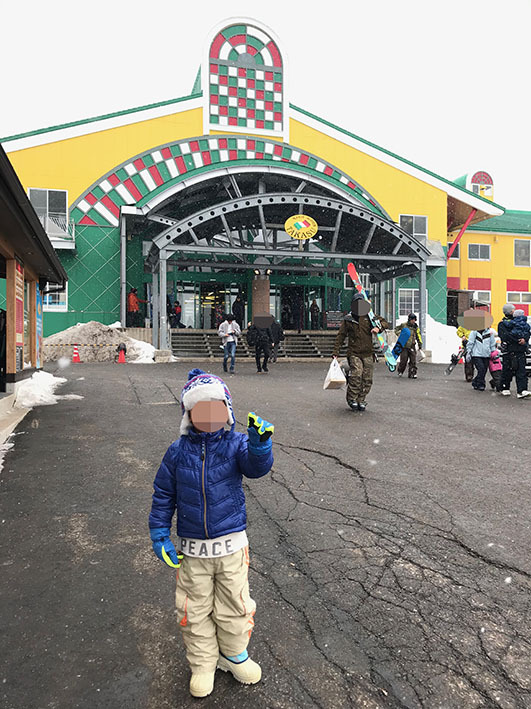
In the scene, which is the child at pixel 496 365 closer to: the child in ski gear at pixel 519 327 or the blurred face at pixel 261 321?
the child in ski gear at pixel 519 327

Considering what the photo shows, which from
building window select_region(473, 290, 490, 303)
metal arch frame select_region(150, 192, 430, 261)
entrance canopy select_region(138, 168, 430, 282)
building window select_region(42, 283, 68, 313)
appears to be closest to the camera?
metal arch frame select_region(150, 192, 430, 261)

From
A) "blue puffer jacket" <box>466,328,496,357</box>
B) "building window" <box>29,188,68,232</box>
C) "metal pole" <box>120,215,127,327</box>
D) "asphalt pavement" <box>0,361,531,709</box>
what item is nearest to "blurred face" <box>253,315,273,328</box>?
"blue puffer jacket" <box>466,328,496,357</box>

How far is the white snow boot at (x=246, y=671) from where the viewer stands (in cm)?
217

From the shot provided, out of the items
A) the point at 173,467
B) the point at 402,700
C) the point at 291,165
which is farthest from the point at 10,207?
the point at 291,165

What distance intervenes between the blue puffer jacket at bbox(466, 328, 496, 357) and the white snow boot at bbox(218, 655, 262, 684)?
11.4 meters

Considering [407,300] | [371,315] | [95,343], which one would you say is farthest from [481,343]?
[407,300]

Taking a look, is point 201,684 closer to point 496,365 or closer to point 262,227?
point 496,365

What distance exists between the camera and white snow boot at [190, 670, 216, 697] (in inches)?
82.1

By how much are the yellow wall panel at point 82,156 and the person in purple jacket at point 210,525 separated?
84.4 ft

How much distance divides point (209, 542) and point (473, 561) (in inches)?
75.5

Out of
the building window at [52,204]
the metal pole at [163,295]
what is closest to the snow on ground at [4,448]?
the metal pole at [163,295]

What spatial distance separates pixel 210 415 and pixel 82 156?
87.1 ft

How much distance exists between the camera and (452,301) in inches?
1273

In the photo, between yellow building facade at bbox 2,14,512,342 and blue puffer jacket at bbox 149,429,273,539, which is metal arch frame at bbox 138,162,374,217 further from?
blue puffer jacket at bbox 149,429,273,539
